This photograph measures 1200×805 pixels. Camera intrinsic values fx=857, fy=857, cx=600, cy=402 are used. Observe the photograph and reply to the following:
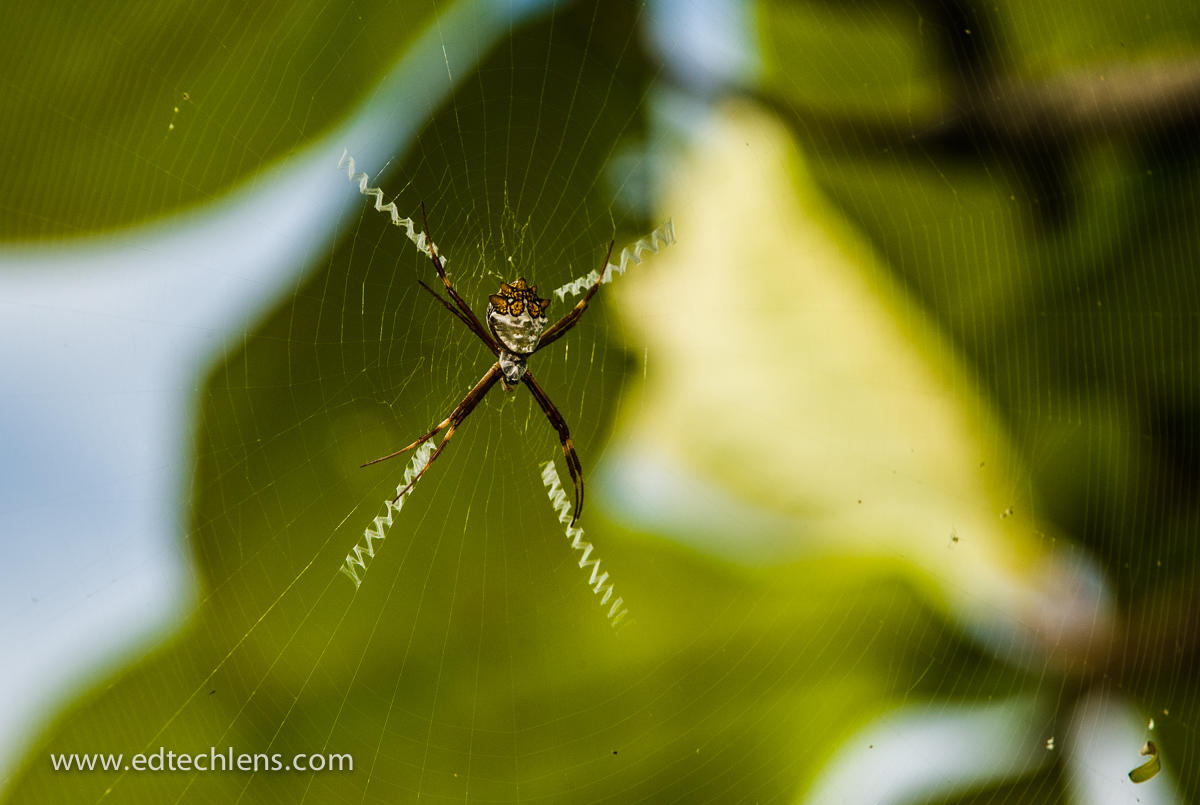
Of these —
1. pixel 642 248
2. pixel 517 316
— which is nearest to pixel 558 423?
pixel 517 316

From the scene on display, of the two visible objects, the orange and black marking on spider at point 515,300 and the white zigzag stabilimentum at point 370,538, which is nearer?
the white zigzag stabilimentum at point 370,538

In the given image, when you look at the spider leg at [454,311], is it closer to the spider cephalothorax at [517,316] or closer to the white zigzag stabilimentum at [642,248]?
the spider cephalothorax at [517,316]

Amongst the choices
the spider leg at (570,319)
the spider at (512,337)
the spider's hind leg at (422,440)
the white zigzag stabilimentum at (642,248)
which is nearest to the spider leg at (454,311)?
the spider at (512,337)

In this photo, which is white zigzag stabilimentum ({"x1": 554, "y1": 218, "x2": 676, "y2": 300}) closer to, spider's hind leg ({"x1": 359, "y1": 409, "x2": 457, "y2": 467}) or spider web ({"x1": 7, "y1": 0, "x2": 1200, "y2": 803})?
spider web ({"x1": 7, "y1": 0, "x2": 1200, "y2": 803})

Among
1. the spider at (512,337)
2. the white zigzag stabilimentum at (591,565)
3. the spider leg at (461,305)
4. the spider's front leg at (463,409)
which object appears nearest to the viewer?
the white zigzag stabilimentum at (591,565)

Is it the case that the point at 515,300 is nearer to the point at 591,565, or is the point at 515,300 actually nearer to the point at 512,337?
the point at 512,337

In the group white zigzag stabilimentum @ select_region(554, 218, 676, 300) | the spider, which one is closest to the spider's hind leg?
the spider

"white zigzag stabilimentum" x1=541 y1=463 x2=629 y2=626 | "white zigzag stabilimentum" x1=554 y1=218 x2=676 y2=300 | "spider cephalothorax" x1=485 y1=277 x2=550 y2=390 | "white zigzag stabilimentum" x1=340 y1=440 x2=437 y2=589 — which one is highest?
"spider cephalothorax" x1=485 y1=277 x2=550 y2=390

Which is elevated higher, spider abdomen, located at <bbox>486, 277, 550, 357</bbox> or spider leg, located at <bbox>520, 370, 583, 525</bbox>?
spider abdomen, located at <bbox>486, 277, 550, 357</bbox>

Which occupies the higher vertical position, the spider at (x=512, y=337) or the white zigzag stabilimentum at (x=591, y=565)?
the spider at (x=512, y=337)
